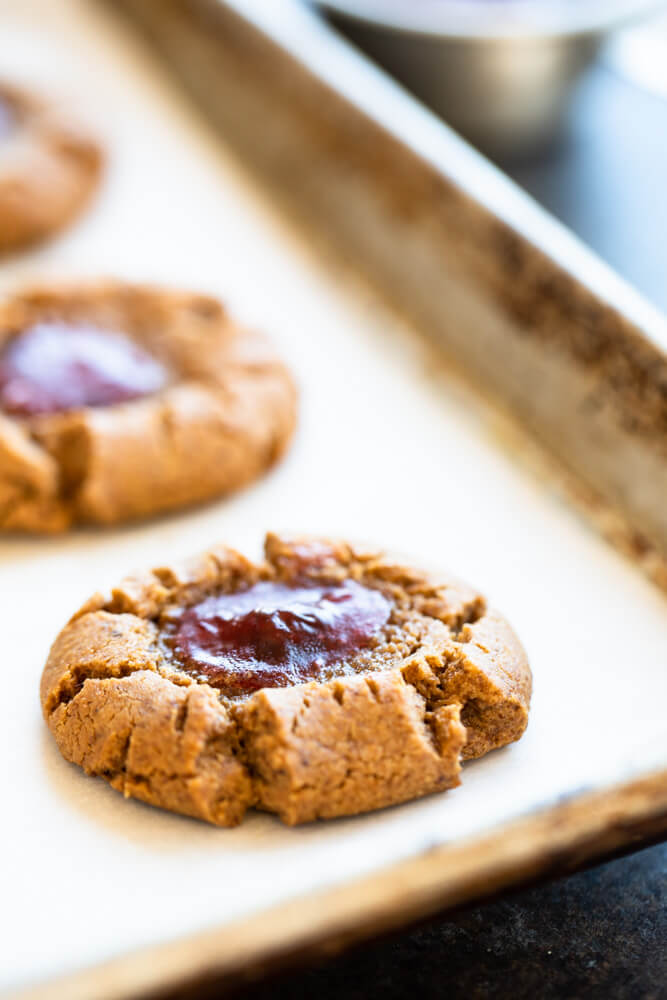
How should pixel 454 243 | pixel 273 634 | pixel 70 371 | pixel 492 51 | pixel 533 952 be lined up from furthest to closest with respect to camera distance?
pixel 492 51, pixel 454 243, pixel 70 371, pixel 273 634, pixel 533 952

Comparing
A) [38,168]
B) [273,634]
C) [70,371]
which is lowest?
[38,168]

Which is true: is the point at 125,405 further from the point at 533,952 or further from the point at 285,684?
the point at 533,952

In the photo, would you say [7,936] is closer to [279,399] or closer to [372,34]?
[279,399]

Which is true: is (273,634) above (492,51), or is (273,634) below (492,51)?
below

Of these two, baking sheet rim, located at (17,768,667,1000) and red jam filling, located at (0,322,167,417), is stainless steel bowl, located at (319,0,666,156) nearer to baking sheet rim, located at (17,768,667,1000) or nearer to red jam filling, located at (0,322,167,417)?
red jam filling, located at (0,322,167,417)

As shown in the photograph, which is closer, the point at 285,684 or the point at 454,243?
the point at 285,684

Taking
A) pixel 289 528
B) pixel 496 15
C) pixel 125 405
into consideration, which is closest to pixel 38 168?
pixel 125 405

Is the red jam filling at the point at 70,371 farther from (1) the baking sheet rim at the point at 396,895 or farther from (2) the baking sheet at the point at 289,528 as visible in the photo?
(1) the baking sheet rim at the point at 396,895

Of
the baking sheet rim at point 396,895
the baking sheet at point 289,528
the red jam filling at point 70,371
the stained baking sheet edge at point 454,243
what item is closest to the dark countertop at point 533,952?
the baking sheet rim at point 396,895
